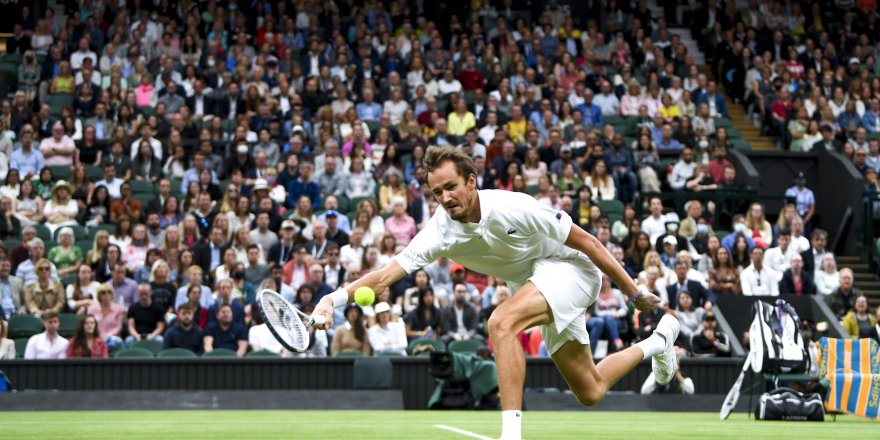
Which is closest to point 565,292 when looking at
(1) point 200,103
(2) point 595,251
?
(2) point 595,251

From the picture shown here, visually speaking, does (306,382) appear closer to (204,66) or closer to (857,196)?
(204,66)

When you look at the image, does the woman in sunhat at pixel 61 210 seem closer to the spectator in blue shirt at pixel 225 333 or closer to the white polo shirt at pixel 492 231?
the spectator in blue shirt at pixel 225 333

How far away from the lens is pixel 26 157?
20.6m

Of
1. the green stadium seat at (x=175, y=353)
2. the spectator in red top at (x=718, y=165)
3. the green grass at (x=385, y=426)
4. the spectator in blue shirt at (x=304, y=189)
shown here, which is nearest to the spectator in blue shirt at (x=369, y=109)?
the spectator in blue shirt at (x=304, y=189)

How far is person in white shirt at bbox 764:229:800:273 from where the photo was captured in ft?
64.4

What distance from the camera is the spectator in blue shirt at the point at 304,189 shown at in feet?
66.3

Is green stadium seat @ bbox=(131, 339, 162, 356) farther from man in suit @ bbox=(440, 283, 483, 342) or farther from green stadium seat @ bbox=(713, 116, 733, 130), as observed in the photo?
green stadium seat @ bbox=(713, 116, 733, 130)

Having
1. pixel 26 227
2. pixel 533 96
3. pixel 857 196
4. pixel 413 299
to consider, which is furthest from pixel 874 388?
pixel 26 227

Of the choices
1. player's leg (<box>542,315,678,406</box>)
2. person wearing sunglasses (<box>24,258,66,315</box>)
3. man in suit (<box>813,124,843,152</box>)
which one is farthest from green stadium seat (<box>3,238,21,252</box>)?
man in suit (<box>813,124,843,152</box>)

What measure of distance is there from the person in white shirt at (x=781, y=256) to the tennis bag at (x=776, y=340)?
5.47 metres

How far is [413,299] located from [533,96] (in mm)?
6535

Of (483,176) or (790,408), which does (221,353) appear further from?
(790,408)

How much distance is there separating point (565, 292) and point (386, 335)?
30.7ft

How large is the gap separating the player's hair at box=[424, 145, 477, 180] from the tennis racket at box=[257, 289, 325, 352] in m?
1.07
